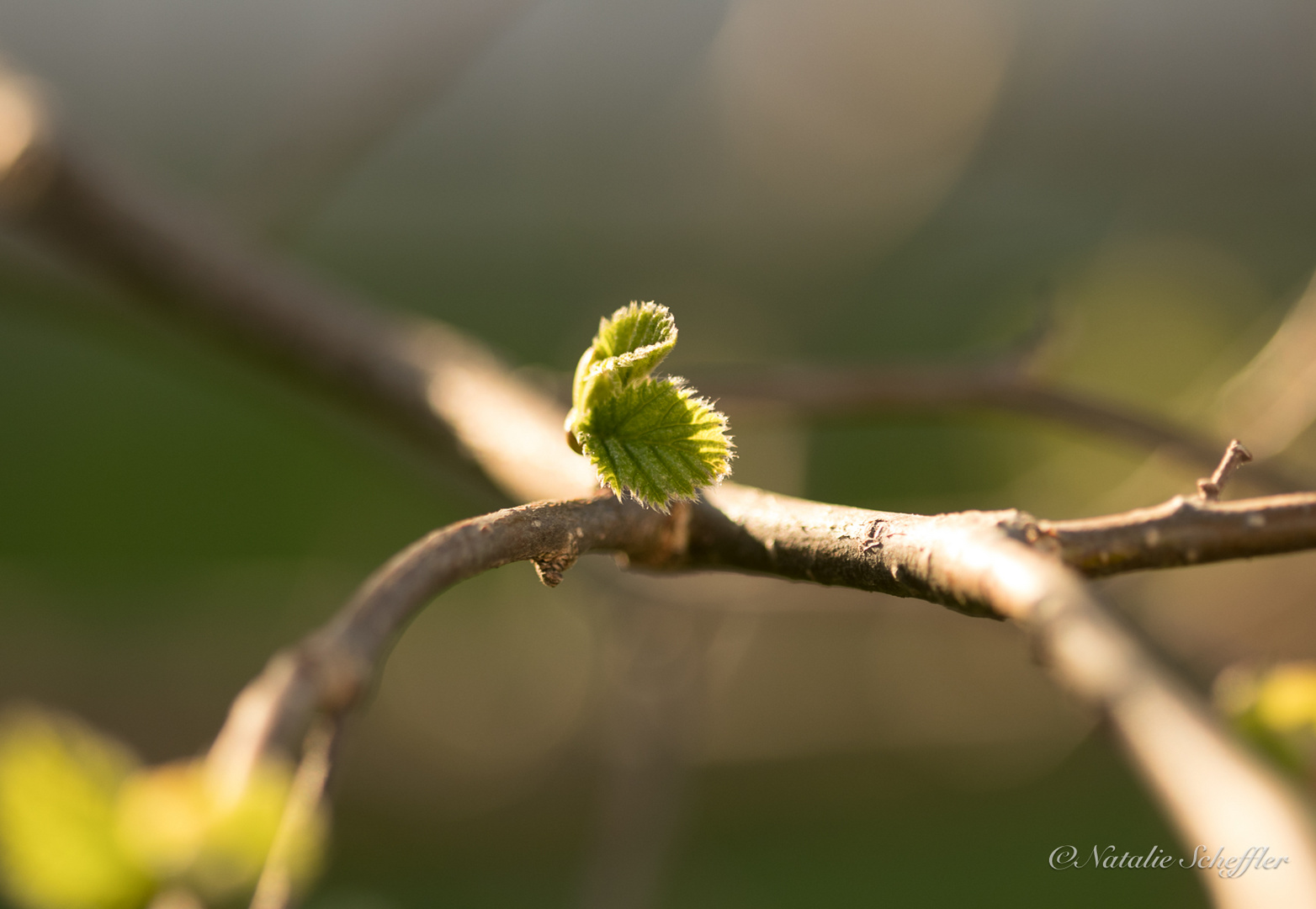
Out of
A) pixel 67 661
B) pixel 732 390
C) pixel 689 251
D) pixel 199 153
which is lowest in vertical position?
pixel 732 390

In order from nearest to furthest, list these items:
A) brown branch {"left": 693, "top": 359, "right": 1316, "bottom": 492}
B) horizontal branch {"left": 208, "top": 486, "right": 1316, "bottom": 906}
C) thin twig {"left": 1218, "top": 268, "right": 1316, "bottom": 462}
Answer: horizontal branch {"left": 208, "top": 486, "right": 1316, "bottom": 906} < brown branch {"left": 693, "top": 359, "right": 1316, "bottom": 492} < thin twig {"left": 1218, "top": 268, "right": 1316, "bottom": 462}

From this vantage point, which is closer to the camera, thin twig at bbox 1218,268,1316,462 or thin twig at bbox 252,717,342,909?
thin twig at bbox 252,717,342,909

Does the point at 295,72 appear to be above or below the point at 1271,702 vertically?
above

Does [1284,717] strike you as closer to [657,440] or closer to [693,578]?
[657,440]

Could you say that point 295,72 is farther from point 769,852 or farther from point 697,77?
point 769,852

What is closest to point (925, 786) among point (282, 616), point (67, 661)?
point (282, 616)

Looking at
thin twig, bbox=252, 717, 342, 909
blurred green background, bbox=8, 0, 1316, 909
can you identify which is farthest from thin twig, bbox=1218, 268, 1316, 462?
thin twig, bbox=252, 717, 342, 909

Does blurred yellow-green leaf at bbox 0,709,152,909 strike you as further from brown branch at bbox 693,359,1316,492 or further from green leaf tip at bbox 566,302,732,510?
brown branch at bbox 693,359,1316,492
